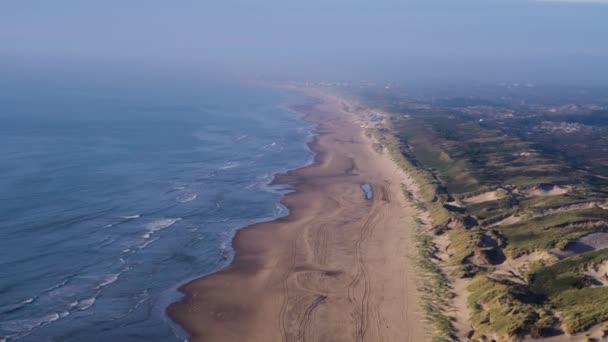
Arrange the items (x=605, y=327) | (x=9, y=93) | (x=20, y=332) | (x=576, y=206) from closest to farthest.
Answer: (x=605, y=327)
(x=20, y=332)
(x=576, y=206)
(x=9, y=93)

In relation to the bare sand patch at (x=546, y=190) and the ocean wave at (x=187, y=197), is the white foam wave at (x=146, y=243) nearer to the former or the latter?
the ocean wave at (x=187, y=197)

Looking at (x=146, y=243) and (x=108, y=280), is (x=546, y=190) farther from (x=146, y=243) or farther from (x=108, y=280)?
(x=108, y=280)

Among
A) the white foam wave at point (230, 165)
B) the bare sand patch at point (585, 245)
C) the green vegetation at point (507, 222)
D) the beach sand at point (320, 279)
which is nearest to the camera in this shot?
the green vegetation at point (507, 222)

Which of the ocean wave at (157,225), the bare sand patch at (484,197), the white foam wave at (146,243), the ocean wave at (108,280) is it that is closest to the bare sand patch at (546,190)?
the bare sand patch at (484,197)

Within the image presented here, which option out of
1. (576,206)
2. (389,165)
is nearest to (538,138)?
(389,165)

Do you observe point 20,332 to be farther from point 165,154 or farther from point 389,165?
point 389,165

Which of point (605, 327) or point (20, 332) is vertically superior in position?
point (605, 327)
